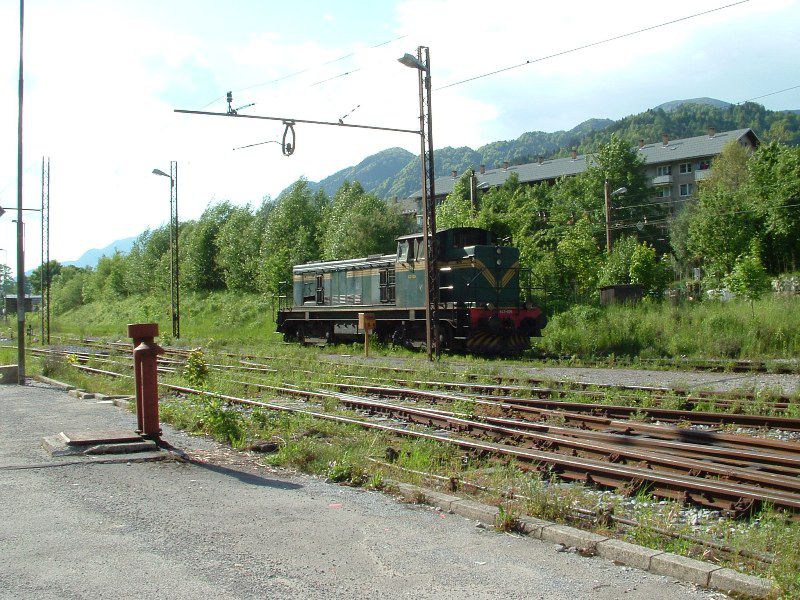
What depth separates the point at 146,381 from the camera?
8.66 m

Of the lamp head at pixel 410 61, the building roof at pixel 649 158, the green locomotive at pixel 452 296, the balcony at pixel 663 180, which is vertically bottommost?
the green locomotive at pixel 452 296

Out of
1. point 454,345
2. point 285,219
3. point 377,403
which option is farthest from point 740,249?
point 377,403

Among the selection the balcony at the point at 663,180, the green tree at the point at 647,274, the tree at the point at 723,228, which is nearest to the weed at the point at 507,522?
the green tree at the point at 647,274

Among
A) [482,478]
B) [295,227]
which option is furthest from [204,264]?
[482,478]

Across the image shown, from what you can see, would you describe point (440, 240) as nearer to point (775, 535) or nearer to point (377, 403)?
point (377, 403)

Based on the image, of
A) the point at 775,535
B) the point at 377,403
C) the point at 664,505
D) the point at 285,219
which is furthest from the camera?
the point at 285,219

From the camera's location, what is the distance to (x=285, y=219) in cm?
5184

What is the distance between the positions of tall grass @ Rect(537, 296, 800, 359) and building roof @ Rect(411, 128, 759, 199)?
2080 inches

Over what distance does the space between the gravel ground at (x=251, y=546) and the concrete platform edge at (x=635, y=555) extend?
0.28ft

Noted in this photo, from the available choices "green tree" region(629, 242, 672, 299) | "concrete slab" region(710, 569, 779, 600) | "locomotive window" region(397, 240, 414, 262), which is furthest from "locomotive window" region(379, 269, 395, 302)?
"concrete slab" region(710, 569, 779, 600)

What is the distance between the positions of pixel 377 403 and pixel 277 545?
265 inches

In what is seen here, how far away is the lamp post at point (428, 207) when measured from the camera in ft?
65.3

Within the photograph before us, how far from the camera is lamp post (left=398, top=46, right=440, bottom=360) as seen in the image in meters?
19.9

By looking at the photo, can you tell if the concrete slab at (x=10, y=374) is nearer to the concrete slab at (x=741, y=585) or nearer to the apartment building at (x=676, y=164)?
the concrete slab at (x=741, y=585)
